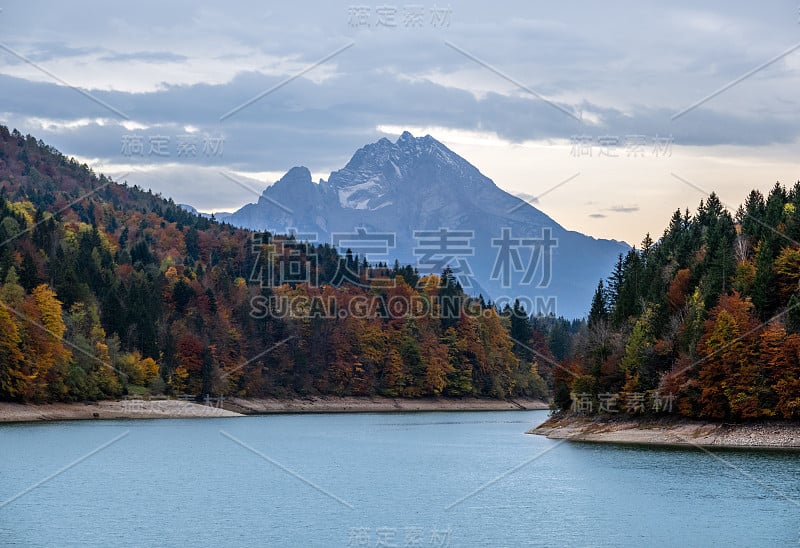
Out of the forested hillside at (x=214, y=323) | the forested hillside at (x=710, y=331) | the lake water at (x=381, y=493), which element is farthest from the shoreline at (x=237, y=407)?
the forested hillside at (x=710, y=331)

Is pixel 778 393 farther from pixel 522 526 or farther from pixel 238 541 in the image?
pixel 238 541

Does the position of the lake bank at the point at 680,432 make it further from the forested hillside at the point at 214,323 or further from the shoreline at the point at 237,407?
the forested hillside at the point at 214,323

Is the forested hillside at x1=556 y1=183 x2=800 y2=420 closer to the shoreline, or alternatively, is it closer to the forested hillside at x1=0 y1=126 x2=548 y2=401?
the shoreline

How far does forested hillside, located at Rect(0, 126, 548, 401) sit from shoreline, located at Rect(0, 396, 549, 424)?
1.34 m

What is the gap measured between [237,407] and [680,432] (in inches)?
2631

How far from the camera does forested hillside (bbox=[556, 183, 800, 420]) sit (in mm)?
73812

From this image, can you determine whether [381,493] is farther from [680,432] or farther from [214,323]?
[214,323]

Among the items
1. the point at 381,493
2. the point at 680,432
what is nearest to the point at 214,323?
the point at 680,432

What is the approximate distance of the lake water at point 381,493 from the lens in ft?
136

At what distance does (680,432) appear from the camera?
76.8 m

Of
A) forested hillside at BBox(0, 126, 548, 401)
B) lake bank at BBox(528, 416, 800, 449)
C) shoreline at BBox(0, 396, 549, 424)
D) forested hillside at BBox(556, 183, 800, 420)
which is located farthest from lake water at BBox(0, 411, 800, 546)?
forested hillside at BBox(0, 126, 548, 401)

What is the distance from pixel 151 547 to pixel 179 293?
348ft

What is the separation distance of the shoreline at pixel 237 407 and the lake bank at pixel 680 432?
4475 cm

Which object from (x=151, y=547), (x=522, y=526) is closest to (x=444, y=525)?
(x=522, y=526)
